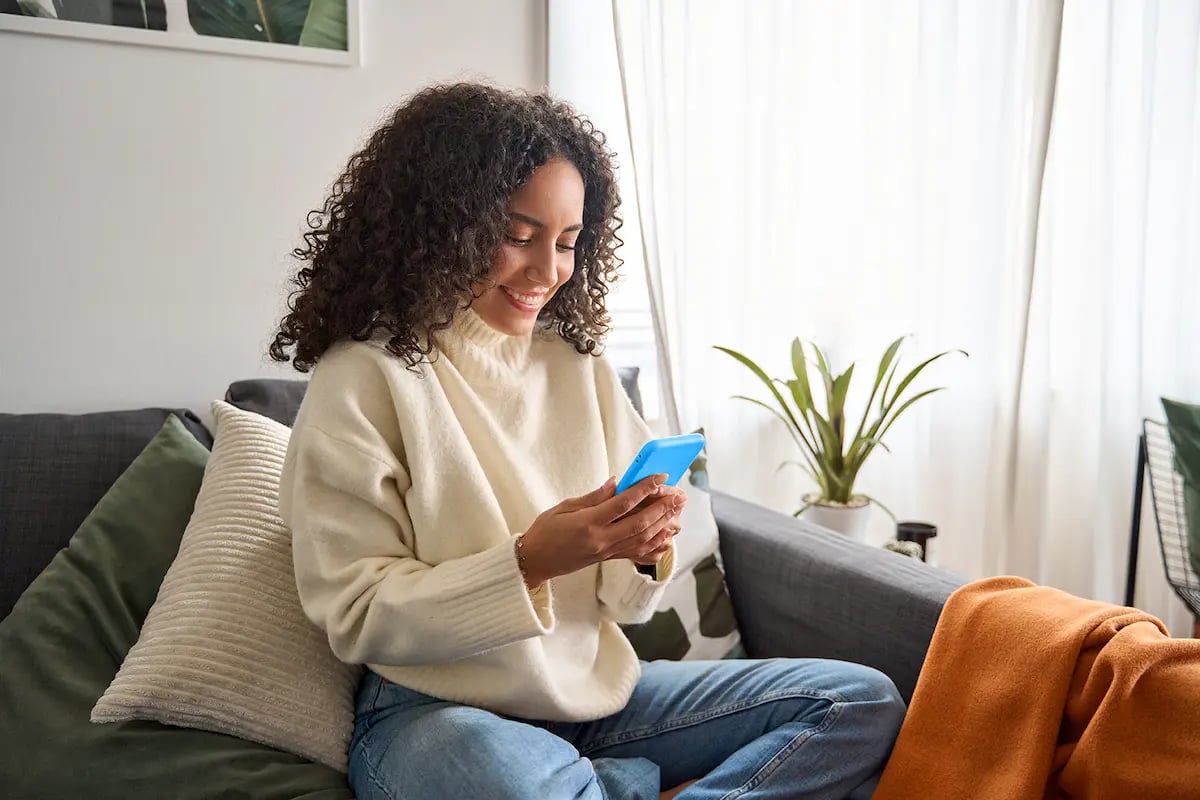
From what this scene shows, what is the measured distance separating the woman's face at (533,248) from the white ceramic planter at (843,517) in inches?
40.6

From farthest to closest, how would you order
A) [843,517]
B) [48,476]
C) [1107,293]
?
[1107,293]
[843,517]
[48,476]

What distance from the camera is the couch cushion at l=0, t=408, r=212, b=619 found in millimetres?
1455

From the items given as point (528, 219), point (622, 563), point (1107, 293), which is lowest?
point (622, 563)

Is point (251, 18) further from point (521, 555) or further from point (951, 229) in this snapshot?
point (951, 229)

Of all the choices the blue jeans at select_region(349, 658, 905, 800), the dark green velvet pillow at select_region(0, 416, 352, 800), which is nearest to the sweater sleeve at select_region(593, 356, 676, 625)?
the blue jeans at select_region(349, 658, 905, 800)

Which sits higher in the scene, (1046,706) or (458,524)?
(458,524)

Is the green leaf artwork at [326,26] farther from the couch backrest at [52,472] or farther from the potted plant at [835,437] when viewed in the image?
the potted plant at [835,437]

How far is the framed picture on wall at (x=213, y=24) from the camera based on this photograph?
1.68 meters

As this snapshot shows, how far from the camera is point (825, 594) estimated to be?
149 cm

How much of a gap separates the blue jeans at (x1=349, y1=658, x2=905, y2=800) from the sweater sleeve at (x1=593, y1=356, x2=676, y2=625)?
0.12 meters

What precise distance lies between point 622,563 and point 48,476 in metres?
0.86

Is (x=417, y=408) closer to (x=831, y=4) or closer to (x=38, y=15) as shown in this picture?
(x=38, y=15)

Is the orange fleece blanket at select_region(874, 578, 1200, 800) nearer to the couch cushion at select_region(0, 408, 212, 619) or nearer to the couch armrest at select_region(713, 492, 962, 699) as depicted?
the couch armrest at select_region(713, 492, 962, 699)

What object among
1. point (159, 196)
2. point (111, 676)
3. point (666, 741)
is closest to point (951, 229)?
point (666, 741)
